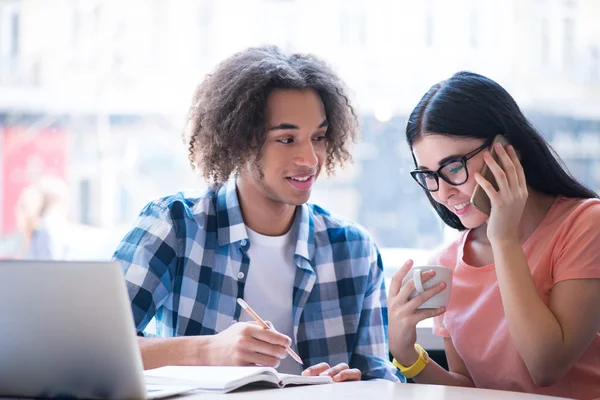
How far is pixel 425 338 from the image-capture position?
219 cm

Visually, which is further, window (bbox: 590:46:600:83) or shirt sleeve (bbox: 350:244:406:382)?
window (bbox: 590:46:600:83)

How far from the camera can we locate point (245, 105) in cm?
197

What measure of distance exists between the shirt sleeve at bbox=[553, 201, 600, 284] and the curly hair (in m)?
0.82

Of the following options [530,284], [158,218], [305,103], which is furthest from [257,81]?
[530,284]

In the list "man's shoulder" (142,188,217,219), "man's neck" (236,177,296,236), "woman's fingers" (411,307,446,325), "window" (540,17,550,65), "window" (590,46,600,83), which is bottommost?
"woman's fingers" (411,307,446,325)

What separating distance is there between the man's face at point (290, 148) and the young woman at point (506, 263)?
38 cm

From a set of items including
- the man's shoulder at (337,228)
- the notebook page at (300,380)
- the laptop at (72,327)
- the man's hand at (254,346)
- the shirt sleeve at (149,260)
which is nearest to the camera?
the laptop at (72,327)

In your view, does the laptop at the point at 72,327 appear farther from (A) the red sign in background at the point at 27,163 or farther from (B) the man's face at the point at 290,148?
(A) the red sign in background at the point at 27,163

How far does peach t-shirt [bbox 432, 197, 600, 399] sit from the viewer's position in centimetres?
142

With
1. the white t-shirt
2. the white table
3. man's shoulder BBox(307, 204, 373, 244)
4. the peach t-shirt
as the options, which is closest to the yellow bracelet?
the peach t-shirt

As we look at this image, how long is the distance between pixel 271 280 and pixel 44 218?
2.34 meters

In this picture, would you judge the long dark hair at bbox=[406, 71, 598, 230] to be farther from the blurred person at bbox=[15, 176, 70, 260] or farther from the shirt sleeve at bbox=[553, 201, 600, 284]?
the blurred person at bbox=[15, 176, 70, 260]

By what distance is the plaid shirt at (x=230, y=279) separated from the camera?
1831 mm

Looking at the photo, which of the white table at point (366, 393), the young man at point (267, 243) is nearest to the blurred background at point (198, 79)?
the young man at point (267, 243)
